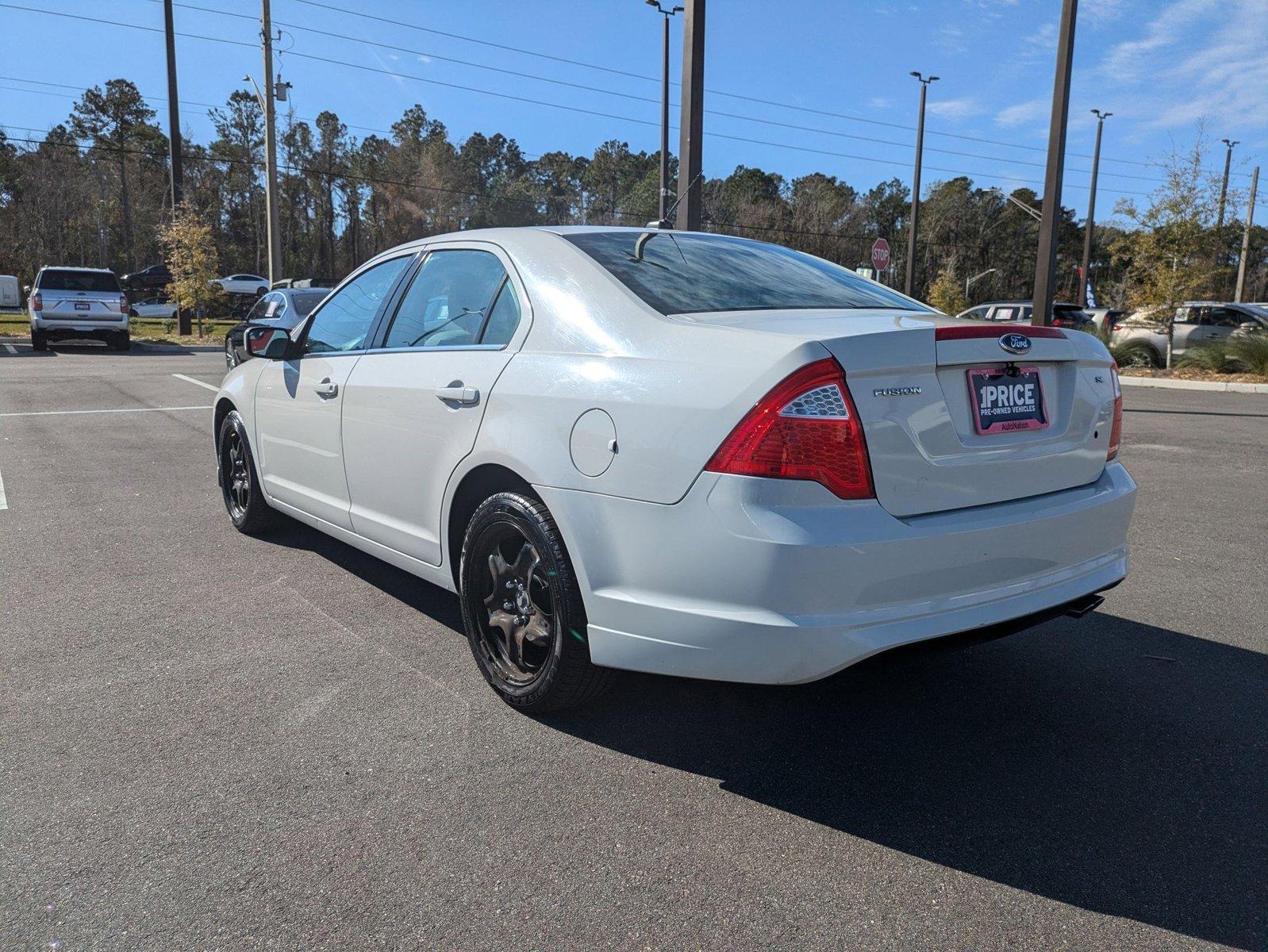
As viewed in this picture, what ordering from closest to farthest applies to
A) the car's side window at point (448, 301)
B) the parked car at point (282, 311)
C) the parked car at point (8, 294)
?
1. the car's side window at point (448, 301)
2. the parked car at point (282, 311)
3. the parked car at point (8, 294)

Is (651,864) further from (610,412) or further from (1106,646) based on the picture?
(1106,646)

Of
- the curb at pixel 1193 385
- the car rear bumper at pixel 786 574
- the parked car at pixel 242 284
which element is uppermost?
the parked car at pixel 242 284

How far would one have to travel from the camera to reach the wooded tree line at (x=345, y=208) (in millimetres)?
62469

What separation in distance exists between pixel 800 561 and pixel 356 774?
1.46 metres

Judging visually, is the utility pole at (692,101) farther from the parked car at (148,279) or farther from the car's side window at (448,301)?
the parked car at (148,279)

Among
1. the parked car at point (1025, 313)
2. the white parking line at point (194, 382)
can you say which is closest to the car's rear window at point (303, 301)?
the white parking line at point (194, 382)

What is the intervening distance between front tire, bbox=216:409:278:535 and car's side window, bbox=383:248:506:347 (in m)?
1.81

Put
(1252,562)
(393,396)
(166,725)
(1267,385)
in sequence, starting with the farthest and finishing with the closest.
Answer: (1267,385)
(1252,562)
(393,396)
(166,725)

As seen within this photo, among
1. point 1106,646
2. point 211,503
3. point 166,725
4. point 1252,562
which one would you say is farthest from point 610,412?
point 211,503

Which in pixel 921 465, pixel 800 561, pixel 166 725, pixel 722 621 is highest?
pixel 921 465

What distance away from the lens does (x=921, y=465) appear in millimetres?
2693

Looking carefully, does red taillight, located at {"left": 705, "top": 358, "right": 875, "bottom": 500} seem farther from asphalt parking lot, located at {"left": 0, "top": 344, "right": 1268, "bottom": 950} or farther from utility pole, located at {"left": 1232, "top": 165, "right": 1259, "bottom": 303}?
A: utility pole, located at {"left": 1232, "top": 165, "right": 1259, "bottom": 303}

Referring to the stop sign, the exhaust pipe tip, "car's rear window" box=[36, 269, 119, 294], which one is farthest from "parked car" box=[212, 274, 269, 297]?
the exhaust pipe tip

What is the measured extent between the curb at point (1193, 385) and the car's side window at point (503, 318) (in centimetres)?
1588
